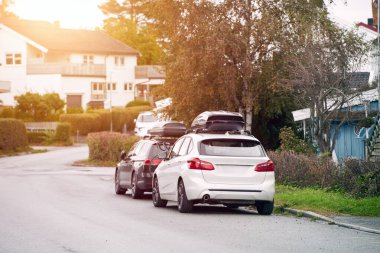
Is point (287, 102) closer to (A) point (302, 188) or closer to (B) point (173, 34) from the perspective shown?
(B) point (173, 34)

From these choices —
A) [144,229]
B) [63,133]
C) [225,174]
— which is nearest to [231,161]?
[225,174]

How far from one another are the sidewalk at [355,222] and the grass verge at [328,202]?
44cm

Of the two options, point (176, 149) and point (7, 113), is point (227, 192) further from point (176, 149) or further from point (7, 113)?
point (7, 113)

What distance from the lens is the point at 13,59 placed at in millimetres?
92188

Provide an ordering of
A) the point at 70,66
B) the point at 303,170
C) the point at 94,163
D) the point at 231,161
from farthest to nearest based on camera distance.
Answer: the point at 70,66
the point at 94,163
the point at 303,170
the point at 231,161

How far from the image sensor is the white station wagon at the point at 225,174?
61.8ft

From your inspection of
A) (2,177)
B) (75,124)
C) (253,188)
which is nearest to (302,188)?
(253,188)

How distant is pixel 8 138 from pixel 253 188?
41756 mm

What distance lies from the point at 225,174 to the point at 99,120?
57.8 m

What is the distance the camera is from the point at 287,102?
3675 cm

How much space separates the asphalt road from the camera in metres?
13.2

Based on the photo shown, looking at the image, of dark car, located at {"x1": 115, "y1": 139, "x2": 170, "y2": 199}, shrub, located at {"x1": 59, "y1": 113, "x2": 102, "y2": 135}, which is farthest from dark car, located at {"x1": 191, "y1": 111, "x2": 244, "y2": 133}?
shrub, located at {"x1": 59, "y1": 113, "x2": 102, "y2": 135}

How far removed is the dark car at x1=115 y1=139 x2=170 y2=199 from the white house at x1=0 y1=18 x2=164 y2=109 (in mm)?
62801

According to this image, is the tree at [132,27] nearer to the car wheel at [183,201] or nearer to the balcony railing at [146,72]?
the balcony railing at [146,72]
